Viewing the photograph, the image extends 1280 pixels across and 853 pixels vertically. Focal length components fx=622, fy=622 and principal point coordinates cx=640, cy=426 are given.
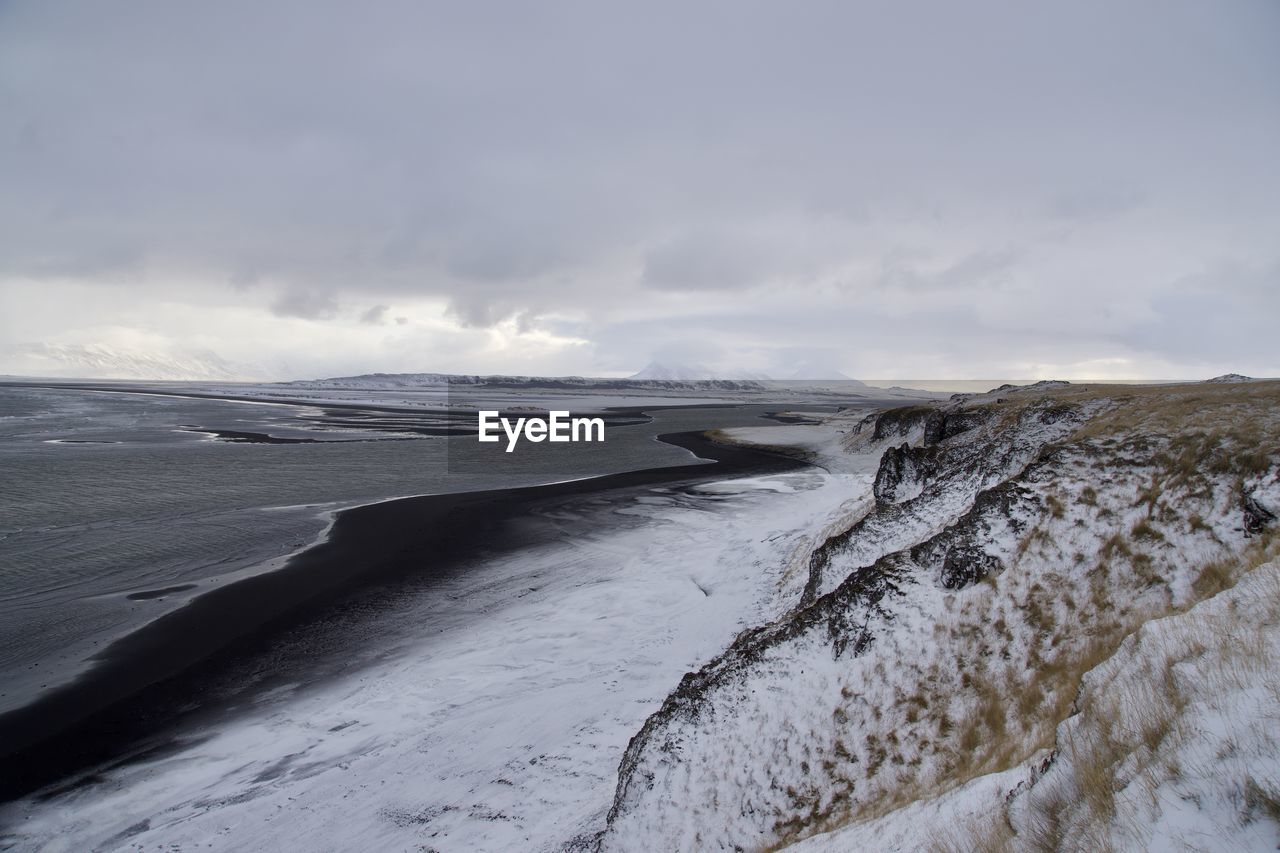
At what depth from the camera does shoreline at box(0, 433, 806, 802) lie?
11.0m

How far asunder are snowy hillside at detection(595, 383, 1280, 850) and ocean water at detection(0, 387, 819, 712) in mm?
13574

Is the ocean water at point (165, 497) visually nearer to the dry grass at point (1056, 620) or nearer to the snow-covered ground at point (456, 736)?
the snow-covered ground at point (456, 736)

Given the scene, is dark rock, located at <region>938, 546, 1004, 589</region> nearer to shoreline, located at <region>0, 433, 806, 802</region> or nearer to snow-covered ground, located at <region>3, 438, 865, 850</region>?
snow-covered ground, located at <region>3, 438, 865, 850</region>

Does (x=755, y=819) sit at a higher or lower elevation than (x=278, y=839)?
higher

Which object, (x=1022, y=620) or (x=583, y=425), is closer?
(x=1022, y=620)

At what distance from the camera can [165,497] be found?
2841 centimetres

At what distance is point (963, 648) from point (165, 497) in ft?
108

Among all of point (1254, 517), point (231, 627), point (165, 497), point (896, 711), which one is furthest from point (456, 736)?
point (165, 497)

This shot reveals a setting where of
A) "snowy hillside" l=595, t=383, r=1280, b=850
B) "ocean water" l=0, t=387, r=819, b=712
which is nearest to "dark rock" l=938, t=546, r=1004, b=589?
"snowy hillside" l=595, t=383, r=1280, b=850

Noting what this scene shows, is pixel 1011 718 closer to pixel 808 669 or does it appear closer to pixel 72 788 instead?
pixel 808 669

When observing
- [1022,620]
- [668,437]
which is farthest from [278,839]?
[668,437]

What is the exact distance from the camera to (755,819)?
7.48m

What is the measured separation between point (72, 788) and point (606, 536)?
51.5 ft

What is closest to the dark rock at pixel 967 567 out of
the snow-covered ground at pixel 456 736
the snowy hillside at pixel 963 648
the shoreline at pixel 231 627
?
the snowy hillside at pixel 963 648
